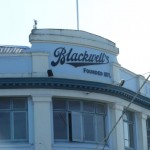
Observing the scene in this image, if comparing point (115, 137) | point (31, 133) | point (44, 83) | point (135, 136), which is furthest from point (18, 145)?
point (135, 136)

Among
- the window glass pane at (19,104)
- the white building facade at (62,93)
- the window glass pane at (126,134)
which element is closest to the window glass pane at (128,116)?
the window glass pane at (126,134)

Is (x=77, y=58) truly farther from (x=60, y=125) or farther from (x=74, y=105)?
(x=60, y=125)

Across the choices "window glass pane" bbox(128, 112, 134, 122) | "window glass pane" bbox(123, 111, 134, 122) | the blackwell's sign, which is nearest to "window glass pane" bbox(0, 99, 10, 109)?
the blackwell's sign

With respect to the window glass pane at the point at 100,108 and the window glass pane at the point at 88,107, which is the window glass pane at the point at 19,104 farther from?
the window glass pane at the point at 100,108

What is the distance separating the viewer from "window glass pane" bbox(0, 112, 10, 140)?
33.7 m

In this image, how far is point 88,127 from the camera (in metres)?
35.2

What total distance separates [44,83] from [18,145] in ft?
10.5

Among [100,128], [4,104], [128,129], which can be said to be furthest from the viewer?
[128,129]

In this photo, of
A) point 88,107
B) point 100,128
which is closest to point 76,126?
point 88,107

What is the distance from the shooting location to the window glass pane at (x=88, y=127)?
1382 inches

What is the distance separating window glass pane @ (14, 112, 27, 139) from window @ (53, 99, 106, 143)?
4.92ft

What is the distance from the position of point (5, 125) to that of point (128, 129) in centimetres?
742

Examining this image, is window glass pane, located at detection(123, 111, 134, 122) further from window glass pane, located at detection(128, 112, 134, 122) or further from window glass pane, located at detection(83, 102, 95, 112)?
window glass pane, located at detection(83, 102, 95, 112)

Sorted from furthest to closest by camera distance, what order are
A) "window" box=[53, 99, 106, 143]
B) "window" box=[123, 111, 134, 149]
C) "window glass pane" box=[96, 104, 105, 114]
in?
"window" box=[123, 111, 134, 149], "window glass pane" box=[96, 104, 105, 114], "window" box=[53, 99, 106, 143]
